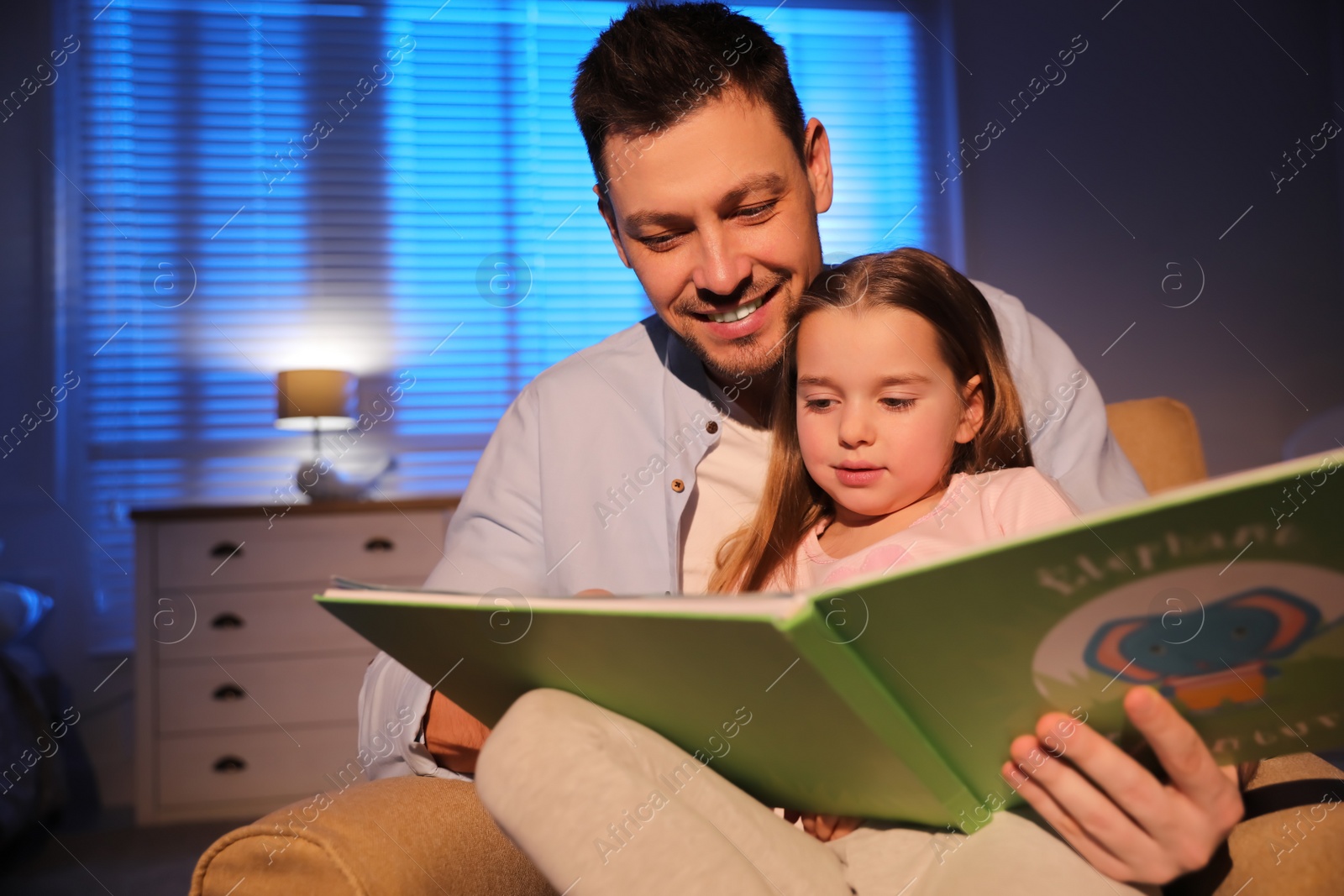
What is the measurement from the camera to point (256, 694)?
9.02ft

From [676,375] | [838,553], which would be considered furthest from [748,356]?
[838,553]

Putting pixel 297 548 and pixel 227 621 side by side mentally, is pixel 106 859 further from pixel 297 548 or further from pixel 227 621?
pixel 297 548

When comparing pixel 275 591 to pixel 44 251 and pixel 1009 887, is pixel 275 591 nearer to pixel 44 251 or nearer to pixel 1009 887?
pixel 44 251

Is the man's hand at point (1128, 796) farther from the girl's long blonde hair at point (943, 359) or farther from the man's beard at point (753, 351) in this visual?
the man's beard at point (753, 351)

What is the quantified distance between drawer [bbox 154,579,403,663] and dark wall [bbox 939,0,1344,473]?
2.67m

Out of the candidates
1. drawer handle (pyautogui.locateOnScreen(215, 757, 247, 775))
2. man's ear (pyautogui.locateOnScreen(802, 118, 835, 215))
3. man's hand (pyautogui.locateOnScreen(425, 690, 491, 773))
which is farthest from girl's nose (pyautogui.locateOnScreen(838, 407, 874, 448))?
drawer handle (pyautogui.locateOnScreen(215, 757, 247, 775))

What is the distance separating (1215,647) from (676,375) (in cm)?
95

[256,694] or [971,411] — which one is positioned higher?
[971,411]

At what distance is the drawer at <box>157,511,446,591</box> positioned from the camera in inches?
107

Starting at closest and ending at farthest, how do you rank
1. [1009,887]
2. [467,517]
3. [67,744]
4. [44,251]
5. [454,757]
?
[1009,887], [454,757], [467,517], [67,744], [44,251]

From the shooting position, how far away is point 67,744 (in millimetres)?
3137

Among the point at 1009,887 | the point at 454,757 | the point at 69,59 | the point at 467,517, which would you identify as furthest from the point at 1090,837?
the point at 69,59

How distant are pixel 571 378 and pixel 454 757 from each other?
60cm

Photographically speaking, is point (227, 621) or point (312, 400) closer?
point (227, 621)
